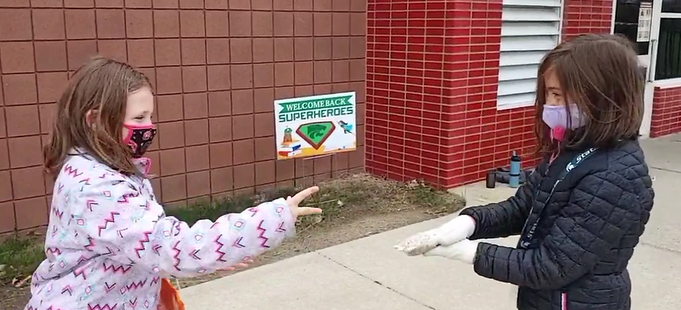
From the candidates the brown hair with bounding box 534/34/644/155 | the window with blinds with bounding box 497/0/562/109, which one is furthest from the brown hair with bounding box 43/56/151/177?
the window with blinds with bounding box 497/0/562/109

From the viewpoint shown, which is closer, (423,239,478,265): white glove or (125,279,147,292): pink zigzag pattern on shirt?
(125,279,147,292): pink zigzag pattern on shirt

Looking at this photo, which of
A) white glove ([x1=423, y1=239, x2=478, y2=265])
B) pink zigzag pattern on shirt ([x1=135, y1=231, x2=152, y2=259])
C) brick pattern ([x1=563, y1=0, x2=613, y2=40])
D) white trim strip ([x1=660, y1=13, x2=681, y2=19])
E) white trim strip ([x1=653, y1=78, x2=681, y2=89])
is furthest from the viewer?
white trim strip ([x1=653, y1=78, x2=681, y2=89])

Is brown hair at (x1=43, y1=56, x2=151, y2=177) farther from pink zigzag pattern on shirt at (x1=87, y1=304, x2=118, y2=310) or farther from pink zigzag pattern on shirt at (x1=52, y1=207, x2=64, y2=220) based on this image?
pink zigzag pattern on shirt at (x1=87, y1=304, x2=118, y2=310)

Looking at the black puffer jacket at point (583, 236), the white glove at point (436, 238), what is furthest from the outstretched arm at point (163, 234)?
the black puffer jacket at point (583, 236)

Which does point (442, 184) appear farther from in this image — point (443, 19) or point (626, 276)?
point (626, 276)

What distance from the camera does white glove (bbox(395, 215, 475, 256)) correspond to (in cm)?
212

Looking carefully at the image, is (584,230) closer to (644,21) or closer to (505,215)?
(505,215)

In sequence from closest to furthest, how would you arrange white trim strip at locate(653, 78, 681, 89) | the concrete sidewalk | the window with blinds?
the concrete sidewalk → the window with blinds → white trim strip at locate(653, 78, 681, 89)

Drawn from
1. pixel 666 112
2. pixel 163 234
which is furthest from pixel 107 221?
pixel 666 112

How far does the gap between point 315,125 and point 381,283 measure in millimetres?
2178

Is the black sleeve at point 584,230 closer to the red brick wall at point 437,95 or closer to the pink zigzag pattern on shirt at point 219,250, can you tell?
the pink zigzag pattern on shirt at point 219,250

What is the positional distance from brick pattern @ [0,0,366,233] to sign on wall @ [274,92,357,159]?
0.14 metres

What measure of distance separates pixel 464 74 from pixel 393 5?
92 centimetres

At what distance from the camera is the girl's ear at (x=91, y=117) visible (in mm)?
1923
